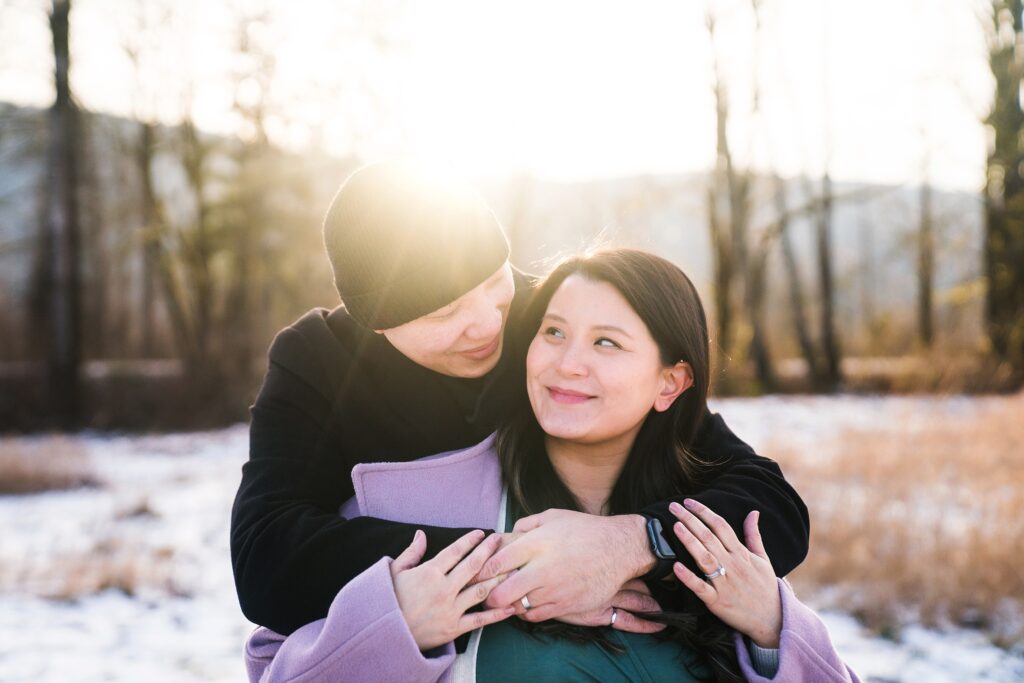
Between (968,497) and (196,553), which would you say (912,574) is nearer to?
(968,497)

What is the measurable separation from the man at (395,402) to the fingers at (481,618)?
0.57 ft

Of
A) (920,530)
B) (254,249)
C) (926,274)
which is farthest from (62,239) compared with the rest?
(926,274)

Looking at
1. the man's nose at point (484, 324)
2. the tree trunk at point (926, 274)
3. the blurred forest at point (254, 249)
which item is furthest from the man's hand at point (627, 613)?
the tree trunk at point (926, 274)

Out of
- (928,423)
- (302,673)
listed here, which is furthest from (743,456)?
(928,423)

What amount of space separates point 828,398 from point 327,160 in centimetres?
1110

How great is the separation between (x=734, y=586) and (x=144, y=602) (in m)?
4.64

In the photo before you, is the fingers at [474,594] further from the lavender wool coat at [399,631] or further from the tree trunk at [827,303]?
the tree trunk at [827,303]

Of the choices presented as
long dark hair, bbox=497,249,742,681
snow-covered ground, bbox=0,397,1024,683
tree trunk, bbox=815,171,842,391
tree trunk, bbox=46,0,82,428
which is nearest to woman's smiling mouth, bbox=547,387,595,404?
long dark hair, bbox=497,249,742,681

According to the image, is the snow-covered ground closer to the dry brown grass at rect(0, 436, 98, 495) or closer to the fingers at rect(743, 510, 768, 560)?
the dry brown grass at rect(0, 436, 98, 495)

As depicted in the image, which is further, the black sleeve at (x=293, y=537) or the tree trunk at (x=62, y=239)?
the tree trunk at (x=62, y=239)

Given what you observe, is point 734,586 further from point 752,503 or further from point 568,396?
point 568,396

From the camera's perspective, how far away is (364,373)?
2613 millimetres

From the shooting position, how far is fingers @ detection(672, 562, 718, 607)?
199cm

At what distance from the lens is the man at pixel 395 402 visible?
6.71 feet
